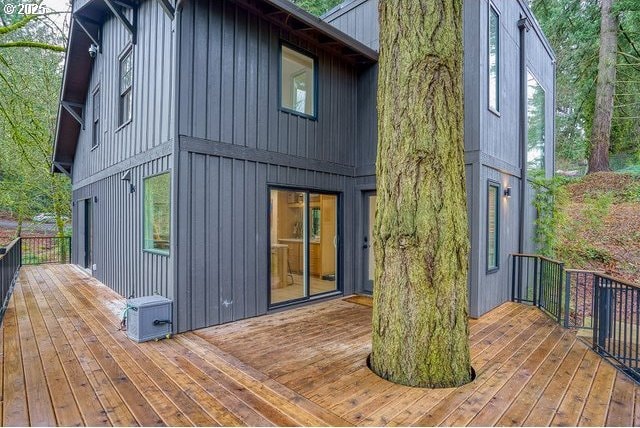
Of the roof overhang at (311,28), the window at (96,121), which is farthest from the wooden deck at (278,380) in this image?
the window at (96,121)

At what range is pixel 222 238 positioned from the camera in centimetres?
457

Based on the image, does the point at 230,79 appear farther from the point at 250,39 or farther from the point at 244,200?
the point at 244,200

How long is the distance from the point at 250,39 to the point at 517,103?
5000mm

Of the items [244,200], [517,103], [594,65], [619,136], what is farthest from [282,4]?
[619,136]

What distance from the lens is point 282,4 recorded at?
4664mm

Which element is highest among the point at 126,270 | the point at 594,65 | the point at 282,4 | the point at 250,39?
the point at 594,65

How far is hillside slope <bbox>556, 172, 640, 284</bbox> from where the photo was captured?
337 inches

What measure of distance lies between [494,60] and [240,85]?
4.06m

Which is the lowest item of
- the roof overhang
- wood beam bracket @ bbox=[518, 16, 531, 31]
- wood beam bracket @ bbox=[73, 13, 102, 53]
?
the roof overhang

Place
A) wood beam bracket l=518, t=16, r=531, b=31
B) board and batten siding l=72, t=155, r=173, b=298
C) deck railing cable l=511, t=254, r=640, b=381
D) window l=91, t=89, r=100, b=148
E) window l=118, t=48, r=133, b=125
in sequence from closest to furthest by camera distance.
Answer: deck railing cable l=511, t=254, r=640, b=381 < board and batten siding l=72, t=155, r=173, b=298 < window l=118, t=48, r=133, b=125 < wood beam bracket l=518, t=16, r=531, b=31 < window l=91, t=89, r=100, b=148

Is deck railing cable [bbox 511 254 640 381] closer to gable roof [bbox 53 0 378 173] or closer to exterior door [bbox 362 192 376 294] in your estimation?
exterior door [bbox 362 192 376 294]

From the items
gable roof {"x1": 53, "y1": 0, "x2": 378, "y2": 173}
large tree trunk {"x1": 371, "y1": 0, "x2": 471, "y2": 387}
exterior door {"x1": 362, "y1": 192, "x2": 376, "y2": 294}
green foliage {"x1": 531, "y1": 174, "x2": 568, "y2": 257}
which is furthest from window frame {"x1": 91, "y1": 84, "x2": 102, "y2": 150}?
green foliage {"x1": 531, "y1": 174, "x2": 568, "y2": 257}

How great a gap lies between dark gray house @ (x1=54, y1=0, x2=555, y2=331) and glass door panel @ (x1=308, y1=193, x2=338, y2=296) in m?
0.03

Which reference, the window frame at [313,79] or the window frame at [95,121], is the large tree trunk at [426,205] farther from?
the window frame at [95,121]
